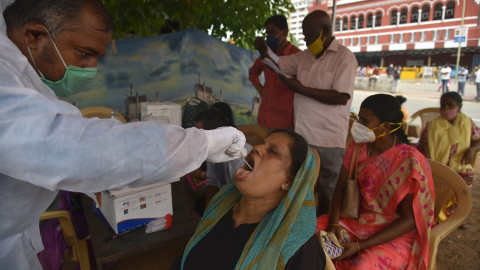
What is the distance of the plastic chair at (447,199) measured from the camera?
6.33ft

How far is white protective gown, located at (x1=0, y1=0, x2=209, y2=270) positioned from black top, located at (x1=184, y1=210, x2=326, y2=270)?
739mm

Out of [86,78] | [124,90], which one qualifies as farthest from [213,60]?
[86,78]

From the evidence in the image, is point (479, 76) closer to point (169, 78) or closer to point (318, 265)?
point (169, 78)

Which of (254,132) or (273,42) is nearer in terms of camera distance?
(254,132)

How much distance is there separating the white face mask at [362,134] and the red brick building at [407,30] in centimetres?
2774

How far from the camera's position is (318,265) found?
1.38 metres

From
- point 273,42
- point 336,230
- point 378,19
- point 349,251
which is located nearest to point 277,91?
point 273,42

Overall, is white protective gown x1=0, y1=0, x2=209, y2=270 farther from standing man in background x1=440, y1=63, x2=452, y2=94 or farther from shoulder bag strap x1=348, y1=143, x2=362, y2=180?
standing man in background x1=440, y1=63, x2=452, y2=94

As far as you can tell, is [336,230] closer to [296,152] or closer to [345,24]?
[296,152]

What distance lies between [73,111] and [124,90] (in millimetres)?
3985

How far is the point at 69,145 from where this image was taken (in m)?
0.77

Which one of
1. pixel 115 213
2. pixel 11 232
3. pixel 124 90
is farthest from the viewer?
pixel 124 90

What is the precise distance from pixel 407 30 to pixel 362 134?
33.8m

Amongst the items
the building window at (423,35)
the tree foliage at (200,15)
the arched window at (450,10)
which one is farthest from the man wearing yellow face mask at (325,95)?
the building window at (423,35)
